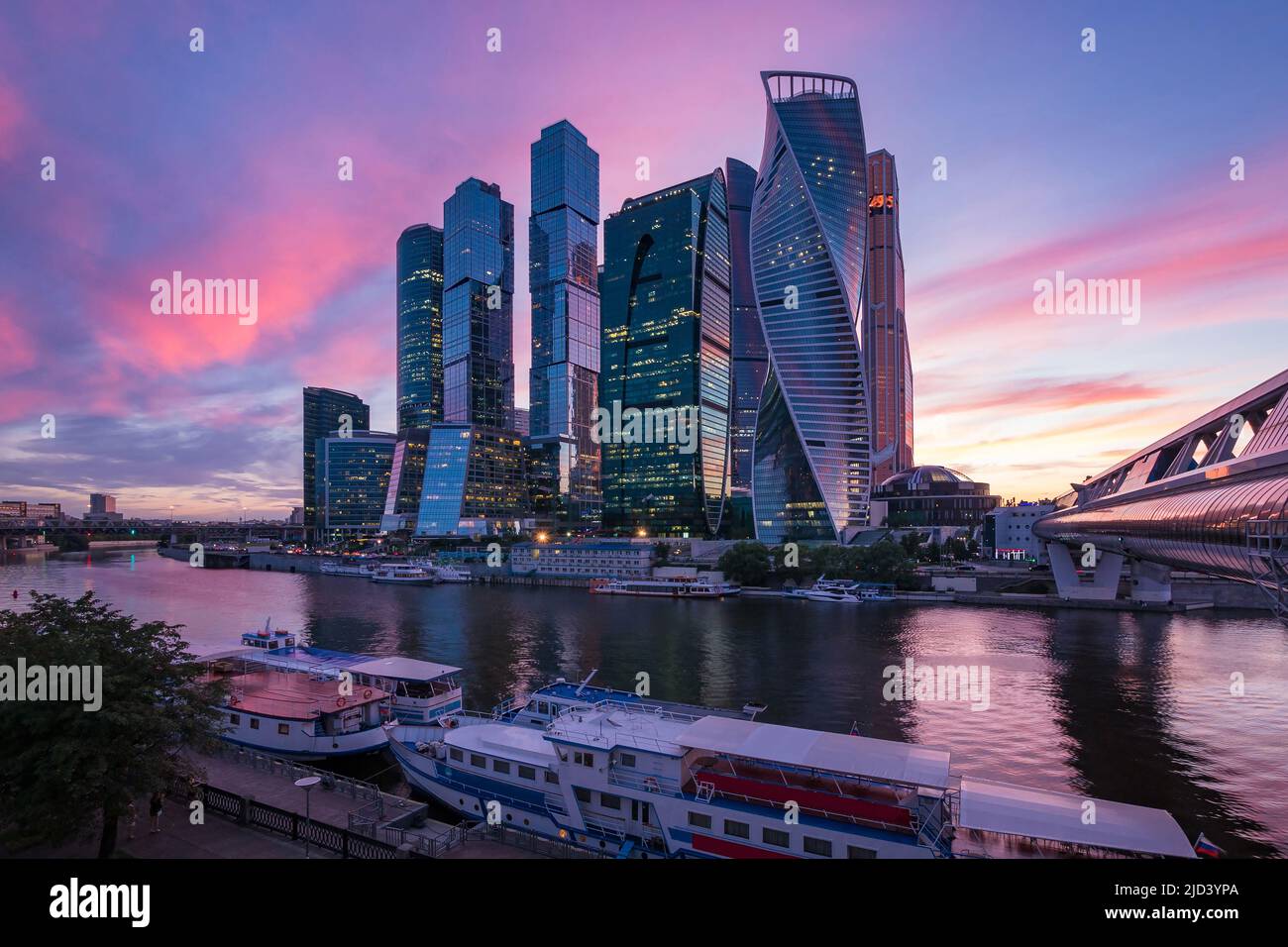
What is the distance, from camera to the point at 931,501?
164 meters

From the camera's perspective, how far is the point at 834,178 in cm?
12912

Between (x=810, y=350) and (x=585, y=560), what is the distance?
58.7 meters

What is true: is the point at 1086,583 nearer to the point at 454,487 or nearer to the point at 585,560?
the point at 585,560

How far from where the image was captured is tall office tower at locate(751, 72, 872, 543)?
12125 centimetres

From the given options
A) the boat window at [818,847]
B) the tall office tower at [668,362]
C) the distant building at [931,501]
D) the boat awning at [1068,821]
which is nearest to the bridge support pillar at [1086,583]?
the boat awning at [1068,821]

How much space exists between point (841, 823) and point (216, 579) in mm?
129123

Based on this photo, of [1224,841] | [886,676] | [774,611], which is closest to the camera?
[1224,841]

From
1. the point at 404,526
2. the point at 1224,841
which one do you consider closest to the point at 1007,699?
the point at 1224,841

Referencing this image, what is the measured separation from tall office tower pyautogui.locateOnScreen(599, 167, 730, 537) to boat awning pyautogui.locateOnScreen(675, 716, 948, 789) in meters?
144
